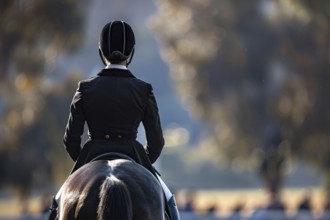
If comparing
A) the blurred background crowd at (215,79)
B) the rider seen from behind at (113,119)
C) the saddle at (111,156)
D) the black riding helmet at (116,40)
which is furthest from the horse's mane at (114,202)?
the blurred background crowd at (215,79)

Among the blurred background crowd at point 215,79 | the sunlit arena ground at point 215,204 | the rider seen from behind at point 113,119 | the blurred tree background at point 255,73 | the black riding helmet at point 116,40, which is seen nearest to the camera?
the rider seen from behind at point 113,119

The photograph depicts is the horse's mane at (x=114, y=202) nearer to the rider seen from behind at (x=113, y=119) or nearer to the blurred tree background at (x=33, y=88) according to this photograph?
the rider seen from behind at (x=113, y=119)

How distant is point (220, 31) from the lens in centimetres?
4591

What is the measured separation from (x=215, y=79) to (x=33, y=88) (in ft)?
24.8

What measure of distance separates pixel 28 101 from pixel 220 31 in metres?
8.13

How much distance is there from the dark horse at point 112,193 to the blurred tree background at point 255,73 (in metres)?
33.2

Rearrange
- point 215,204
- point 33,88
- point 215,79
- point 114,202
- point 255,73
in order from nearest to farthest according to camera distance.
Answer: point 114,202
point 215,204
point 33,88
point 255,73
point 215,79

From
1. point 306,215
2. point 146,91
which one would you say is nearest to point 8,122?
point 306,215

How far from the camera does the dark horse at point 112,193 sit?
7844mm

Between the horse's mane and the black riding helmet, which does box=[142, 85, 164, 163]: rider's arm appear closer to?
the black riding helmet

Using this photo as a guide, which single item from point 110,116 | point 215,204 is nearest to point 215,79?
point 215,204

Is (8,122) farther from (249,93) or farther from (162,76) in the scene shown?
(162,76)

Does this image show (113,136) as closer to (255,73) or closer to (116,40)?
(116,40)

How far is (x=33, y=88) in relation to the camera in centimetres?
4212
